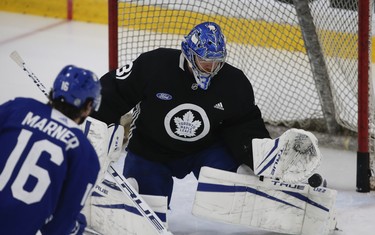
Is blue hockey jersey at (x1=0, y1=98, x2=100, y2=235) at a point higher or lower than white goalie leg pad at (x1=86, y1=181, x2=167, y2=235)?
higher

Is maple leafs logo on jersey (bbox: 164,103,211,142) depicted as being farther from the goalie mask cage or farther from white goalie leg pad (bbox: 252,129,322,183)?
the goalie mask cage

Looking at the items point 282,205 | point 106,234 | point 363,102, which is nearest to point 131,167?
point 106,234

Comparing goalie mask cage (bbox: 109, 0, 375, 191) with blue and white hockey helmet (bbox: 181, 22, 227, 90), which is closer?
blue and white hockey helmet (bbox: 181, 22, 227, 90)

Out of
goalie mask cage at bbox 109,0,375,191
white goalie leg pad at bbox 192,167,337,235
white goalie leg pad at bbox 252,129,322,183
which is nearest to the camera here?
white goalie leg pad at bbox 252,129,322,183

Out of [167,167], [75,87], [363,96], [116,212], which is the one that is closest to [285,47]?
[363,96]

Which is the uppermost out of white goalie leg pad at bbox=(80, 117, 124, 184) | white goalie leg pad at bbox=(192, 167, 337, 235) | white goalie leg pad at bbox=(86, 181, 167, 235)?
white goalie leg pad at bbox=(80, 117, 124, 184)

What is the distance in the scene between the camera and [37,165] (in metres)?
2.42

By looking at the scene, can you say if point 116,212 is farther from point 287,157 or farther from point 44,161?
point 44,161

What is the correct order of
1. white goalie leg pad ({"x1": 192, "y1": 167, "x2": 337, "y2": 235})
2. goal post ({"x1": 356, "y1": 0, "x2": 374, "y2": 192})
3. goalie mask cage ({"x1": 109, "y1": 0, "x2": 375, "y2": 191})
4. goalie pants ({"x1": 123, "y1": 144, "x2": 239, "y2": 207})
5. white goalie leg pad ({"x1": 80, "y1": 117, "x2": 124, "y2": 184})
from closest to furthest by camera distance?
white goalie leg pad ({"x1": 80, "y1": 117, "x2": 124, "y2": 184}) → white goalie leg pad ({"x1": 192, "y1": 167, "x2": 337, "y2": 235}) → goalie pants ({"x1": 123, "y1": 144, "x2": 239, "y2": 207}) → goal post ({"x1": 356, "y1": 0, "x2": 374, "y2": 192}) → goalie mask cage ({"x1": 109, "y1": 0, "x2": 375, "y2": 191})

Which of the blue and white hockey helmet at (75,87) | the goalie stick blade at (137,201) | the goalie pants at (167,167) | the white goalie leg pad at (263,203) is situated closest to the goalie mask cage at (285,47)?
the white goalie leg pad at (263,203)

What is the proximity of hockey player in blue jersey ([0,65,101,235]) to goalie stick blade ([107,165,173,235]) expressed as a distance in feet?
2.79

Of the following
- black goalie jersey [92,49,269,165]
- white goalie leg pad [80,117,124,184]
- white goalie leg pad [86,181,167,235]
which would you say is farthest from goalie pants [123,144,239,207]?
white goalie leg pad [80,117,124,184]

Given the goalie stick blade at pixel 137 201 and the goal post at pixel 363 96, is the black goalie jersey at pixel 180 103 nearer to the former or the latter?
the goalie stick blade at pixel 137 201

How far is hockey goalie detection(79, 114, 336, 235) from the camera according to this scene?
344cm
